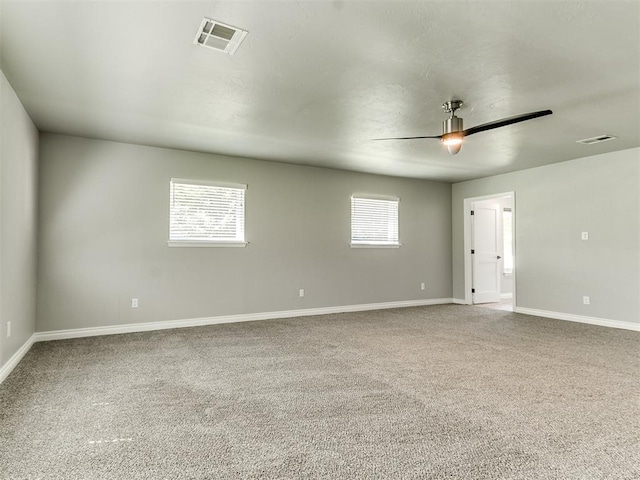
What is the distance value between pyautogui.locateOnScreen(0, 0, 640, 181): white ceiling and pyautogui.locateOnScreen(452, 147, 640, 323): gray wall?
74cm

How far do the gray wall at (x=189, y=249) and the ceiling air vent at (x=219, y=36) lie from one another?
2913mm

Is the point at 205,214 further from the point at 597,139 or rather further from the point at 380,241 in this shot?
the point at 597,139

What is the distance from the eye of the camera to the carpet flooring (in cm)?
188

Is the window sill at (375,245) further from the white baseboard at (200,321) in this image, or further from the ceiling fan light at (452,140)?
the ceiling fan light at (452,140)

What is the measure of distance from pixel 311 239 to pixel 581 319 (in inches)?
163

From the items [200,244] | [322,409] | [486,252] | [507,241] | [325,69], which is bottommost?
[322,409]

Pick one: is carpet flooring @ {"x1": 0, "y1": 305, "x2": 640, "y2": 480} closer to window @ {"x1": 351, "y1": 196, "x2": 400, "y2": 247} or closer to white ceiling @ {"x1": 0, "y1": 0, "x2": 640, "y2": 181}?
white ceiling @ {"x1": 0, "y1": 0, "x2": 640, "y2": 181}

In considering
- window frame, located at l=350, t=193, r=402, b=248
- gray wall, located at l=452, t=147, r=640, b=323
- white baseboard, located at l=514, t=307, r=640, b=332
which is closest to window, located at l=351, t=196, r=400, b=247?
window frame, located at l=350, t=193, r=402, b=248

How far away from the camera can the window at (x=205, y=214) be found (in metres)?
5.21

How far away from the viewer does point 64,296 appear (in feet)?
14.9

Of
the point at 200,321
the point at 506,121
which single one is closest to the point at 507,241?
the point at 506,121

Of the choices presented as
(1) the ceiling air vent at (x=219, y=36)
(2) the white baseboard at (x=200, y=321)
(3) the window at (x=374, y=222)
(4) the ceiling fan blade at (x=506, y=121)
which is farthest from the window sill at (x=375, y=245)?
(1) the ceiling air vent at (x=219, y=36)

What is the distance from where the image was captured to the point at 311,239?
20.4 feet

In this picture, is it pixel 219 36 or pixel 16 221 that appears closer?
pixel 219 36
